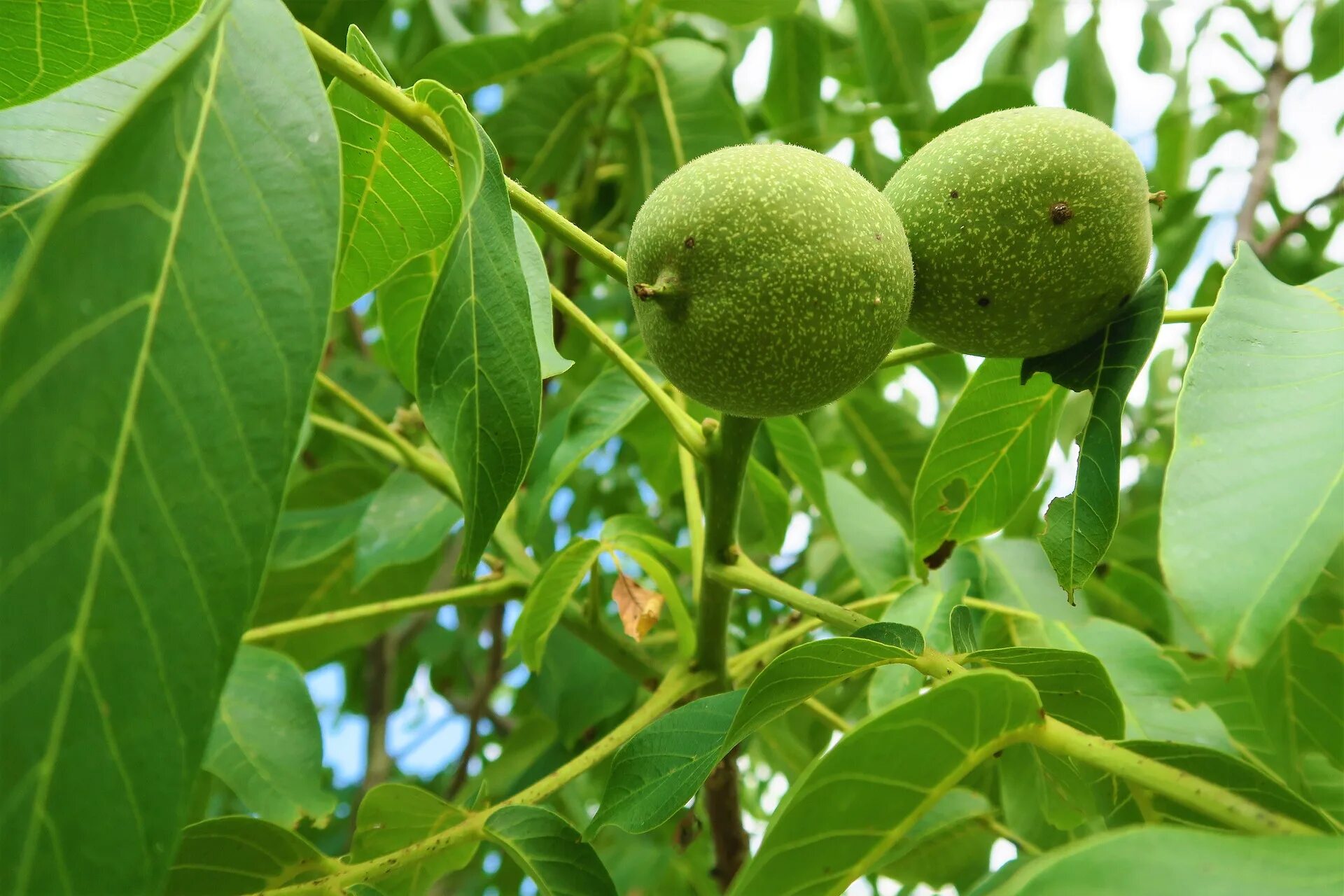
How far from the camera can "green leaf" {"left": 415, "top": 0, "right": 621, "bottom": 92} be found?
5.63 ft

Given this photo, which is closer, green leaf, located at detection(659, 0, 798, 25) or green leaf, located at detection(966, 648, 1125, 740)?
green leaf, located at detection(966, 648, 1125, 740)

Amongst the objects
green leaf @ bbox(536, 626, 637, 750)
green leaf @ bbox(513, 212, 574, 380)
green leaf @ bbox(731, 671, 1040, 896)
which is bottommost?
green leaf @ bbox(536, 626, 637, 750)

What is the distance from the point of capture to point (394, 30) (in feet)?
8.02

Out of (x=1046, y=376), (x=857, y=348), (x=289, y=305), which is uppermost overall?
(x=289, y=305)

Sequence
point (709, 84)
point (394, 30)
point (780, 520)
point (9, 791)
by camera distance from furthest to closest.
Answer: point (394, 30)
point (709, 84)
point (780, 520)
point (9, 791)

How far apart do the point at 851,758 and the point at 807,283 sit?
373 mm

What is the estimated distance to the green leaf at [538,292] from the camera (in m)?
0.91

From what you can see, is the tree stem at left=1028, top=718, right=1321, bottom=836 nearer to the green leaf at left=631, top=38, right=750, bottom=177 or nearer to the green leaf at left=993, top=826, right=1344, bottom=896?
the green leaf at left=993, top=826, right=1344, bottom=896

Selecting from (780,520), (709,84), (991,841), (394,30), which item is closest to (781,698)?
(780,520)

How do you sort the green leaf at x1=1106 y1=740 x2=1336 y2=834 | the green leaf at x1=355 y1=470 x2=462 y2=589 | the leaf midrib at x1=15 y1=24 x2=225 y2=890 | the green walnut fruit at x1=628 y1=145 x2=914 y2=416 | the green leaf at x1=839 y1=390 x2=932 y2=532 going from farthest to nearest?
1. the green leaf at x1=839 y1=390 x2=932 y2=532
2. the green leaf at x1=355 y1=470 x2=462 y2=589
3. the green walnut fruit at x1=628 y1=145 x2=914 y2=416
4. the green leaf at x1=1106 y1=740 x2=1336 y2=834
5. the leaf midrib at x1=15 y1=24 x2=225 y2=890

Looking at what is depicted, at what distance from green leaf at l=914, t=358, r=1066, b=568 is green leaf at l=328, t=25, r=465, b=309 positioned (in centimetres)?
56

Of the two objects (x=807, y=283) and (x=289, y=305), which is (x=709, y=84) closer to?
(x=807, y=283)

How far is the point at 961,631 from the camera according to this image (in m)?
0.97

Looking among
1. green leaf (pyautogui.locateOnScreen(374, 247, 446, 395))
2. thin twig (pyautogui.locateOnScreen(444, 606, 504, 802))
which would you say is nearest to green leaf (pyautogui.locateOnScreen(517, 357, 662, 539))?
green leaf (pyautogui.locateOnScreen(374, 247, 446, 395))
